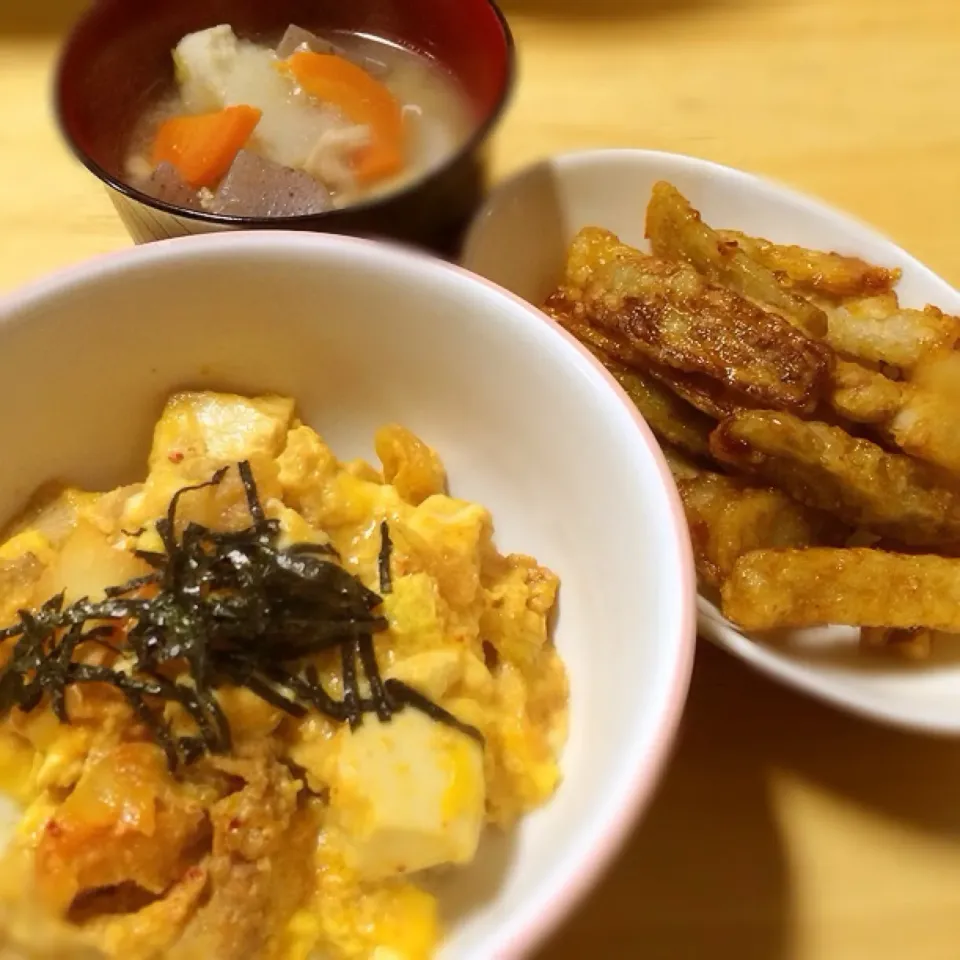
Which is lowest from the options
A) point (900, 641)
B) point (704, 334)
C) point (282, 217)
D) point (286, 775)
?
point (900, 641)

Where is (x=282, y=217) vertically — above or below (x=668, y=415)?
above

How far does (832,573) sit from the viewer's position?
1108mm

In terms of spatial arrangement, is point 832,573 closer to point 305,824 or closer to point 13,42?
point 305,824

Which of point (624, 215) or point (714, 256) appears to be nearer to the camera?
point (714, 256)

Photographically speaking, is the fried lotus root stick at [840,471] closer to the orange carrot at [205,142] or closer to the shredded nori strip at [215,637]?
the shredded nori strip at [215,637]

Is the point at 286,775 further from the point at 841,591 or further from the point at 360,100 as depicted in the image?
the point at 360,100

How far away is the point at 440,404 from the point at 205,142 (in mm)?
537

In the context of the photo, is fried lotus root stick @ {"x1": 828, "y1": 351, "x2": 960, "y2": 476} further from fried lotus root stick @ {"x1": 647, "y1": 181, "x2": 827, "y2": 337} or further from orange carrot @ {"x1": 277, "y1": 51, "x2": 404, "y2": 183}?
orange carrot @ {"x1": 277, "y1": 51, "x2": 404, "y2": 183}

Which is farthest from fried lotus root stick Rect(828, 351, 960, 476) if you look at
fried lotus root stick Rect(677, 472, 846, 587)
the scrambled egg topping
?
the scrambled egg topping

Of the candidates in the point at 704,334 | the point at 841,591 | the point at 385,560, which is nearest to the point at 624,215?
the point at 704,334

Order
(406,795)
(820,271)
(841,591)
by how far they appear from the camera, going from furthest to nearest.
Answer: (820,271)
(841,591)
(406,795)

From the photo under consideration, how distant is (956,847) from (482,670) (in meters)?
0.56

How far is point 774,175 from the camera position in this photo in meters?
1.76

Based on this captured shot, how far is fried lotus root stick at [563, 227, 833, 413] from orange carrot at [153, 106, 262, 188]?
1.72ft
